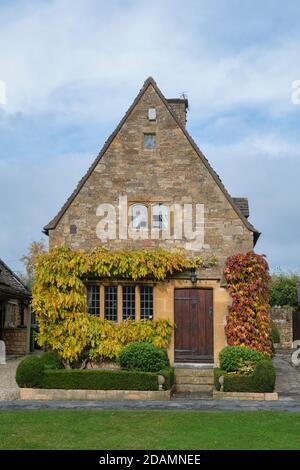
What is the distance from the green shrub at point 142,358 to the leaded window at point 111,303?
2098 millimetres

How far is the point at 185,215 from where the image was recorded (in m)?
19.3

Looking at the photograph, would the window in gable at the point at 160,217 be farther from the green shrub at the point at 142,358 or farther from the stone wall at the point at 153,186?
the green shrub at the point at 142,358

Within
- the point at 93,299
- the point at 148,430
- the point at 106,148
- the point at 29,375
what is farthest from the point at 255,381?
the point at 106,148

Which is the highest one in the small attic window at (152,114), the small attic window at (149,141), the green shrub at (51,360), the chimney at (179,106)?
the chimney at (179,106)

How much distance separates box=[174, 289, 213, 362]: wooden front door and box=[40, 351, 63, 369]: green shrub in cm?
370

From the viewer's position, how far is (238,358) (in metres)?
16.6

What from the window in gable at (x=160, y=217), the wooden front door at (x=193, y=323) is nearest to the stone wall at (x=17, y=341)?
the wooden front door at (x=193, y=323)

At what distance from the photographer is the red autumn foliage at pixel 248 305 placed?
18141 mm

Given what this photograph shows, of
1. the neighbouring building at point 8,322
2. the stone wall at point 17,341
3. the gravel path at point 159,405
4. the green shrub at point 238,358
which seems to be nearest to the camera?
the gravel path at point 159,405

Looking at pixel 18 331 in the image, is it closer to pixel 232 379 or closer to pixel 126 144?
pixel 126 144

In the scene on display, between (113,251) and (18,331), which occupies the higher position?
(113,251)

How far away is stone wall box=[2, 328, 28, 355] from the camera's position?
29922 millimetres
